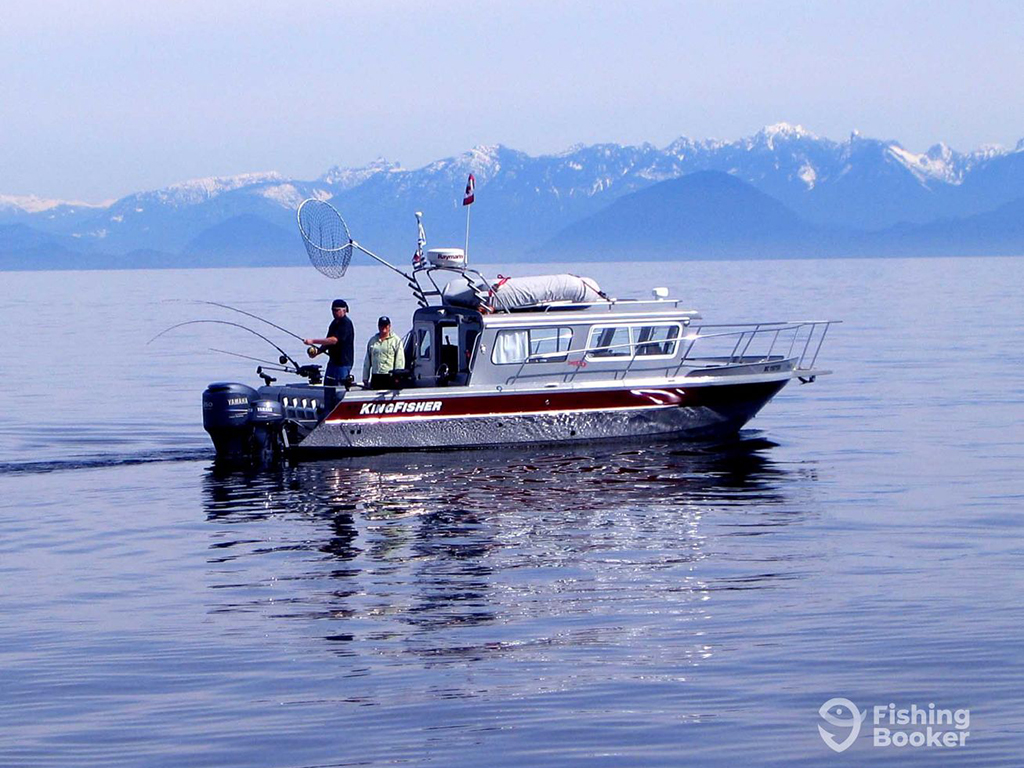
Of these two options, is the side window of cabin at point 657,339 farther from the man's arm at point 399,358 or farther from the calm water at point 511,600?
the man's arm at point 399,358

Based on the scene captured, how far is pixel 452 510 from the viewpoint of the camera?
22188 millimetres

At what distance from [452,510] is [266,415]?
5.04m

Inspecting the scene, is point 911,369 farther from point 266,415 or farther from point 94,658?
point 94,658

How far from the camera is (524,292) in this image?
27.6m

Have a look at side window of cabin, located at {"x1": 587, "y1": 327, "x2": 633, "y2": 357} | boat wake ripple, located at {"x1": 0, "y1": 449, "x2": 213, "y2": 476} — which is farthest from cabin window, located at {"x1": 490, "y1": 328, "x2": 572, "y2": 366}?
boat wake ripple, located at {"x1": 0, "y1": 449, "x2": 213, "y2": 476}

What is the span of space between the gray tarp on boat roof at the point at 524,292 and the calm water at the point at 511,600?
2794 mm

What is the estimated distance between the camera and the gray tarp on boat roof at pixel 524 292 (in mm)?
27453

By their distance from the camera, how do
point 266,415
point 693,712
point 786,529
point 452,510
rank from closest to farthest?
point 693,712, point 786,529, point 452,510, point 266,415

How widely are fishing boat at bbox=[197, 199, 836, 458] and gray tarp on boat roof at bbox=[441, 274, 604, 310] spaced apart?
3 cm

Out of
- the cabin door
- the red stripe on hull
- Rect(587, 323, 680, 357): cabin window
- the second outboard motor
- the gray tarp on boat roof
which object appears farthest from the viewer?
the cabin door

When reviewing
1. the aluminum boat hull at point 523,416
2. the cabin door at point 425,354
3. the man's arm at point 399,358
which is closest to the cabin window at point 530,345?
the aluminum boat hull at point 523,416

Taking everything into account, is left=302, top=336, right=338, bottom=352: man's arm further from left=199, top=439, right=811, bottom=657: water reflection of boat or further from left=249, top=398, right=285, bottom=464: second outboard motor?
left=199, top=439, right=811, bottom=657: water reflection of boat

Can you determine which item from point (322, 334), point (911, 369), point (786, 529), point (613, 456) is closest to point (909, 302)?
point (322, 334)

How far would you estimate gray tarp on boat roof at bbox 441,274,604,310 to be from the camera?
90.1ft
